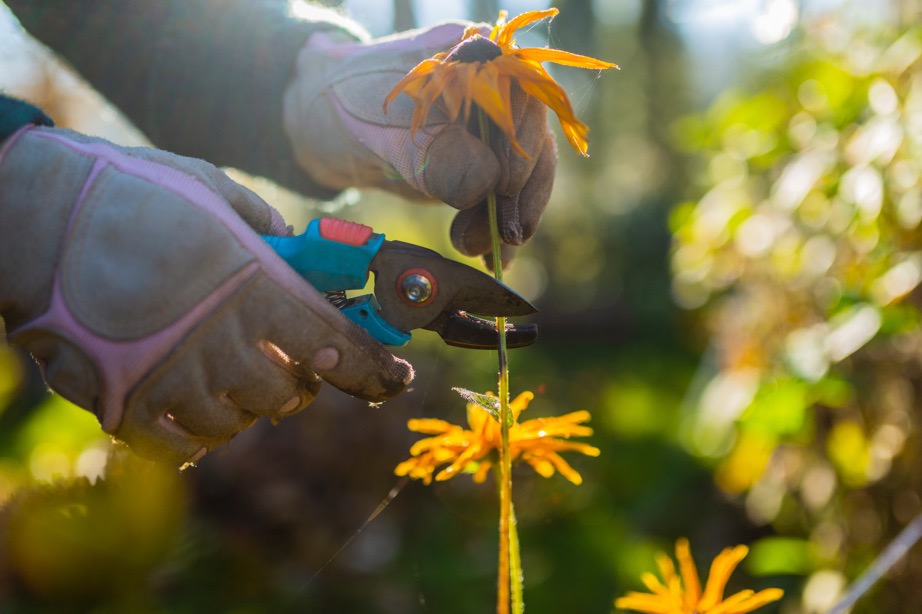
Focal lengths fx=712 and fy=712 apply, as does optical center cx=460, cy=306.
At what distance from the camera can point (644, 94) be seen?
8.94m

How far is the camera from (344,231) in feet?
3.29

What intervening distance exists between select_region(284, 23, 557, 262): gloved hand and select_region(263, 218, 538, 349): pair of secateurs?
0.32 feet

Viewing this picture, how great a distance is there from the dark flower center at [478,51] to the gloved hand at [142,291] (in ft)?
1.15

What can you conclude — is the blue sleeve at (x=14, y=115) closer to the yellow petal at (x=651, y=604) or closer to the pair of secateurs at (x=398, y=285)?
the pair of secateurs at (x=398, y=285)

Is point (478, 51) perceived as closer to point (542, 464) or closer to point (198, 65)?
point (542, 464)

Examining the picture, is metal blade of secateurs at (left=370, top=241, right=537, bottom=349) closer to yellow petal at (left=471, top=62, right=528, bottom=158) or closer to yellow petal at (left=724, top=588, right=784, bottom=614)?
yellow petal at (left=471, top=62, right=528, bottom=158)

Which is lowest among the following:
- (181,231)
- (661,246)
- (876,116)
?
(181,231)

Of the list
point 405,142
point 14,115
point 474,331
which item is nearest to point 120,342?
point 14,115

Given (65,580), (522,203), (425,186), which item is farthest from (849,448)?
(65,580)

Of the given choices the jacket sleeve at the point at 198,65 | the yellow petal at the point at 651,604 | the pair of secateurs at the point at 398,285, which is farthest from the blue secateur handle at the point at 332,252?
the jacket sleeve at the point at 198,65

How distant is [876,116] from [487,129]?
1.07 meters

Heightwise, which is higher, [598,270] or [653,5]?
[653,5]

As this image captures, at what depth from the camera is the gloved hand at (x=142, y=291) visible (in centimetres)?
86

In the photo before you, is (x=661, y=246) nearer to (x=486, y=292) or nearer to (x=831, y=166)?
(x=831, y=166)
